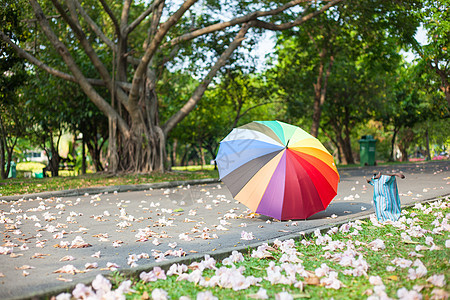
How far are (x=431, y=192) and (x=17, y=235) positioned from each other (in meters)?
8.27

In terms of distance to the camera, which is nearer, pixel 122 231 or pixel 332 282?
pixel 332 282

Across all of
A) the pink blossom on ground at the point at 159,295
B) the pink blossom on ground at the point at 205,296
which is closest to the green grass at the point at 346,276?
the pink blossom on ground at the point at 159,295

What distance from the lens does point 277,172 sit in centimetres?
601

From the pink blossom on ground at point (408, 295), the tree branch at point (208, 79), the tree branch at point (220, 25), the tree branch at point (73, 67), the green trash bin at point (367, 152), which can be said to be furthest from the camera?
the green trash bin at point (367, 152)

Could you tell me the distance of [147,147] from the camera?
15.5 metres

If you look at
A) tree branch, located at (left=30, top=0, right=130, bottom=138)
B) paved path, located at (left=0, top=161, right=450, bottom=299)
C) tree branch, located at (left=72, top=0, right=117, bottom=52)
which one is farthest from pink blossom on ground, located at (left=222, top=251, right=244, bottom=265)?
tree branch, located at (left=72, top=0, right=117, bottom=52)

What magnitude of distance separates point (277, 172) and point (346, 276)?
2539 mm

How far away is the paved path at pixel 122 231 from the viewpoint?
3.84 metres

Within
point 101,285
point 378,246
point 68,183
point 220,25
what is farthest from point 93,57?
point 101,285

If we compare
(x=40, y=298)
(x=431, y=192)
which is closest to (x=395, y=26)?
(x=431, y=192)

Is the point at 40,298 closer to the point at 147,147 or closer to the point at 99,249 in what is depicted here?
the point at 99,249

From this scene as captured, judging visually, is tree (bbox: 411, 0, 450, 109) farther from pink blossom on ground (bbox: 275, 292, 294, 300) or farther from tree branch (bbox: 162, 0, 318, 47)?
pink blossom on ground (bbox: 275, 292, 294, 300)

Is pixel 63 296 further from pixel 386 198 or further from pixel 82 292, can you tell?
pixel 386 198

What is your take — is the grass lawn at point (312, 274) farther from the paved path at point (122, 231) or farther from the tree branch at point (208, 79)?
the tree branch at point (208, 79)
